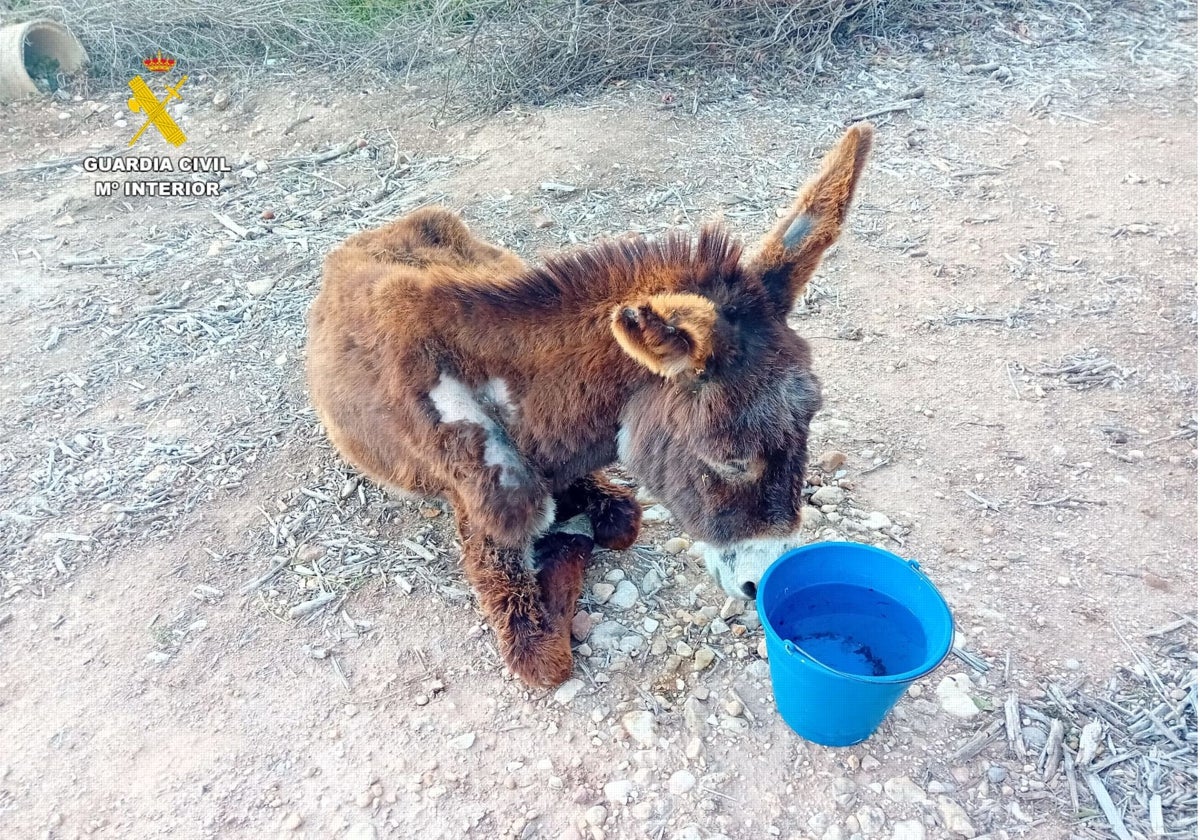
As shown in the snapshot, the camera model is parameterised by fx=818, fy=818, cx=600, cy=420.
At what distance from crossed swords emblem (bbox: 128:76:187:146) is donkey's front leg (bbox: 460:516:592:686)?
20.0 feet

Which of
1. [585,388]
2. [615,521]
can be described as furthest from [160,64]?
[585,388]

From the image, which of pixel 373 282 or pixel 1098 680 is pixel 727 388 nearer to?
pixel 373 282

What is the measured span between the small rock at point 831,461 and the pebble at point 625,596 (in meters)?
1.09

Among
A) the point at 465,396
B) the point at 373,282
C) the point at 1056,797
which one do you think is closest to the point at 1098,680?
the point at 1056,797

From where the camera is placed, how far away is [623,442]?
9.27 ft

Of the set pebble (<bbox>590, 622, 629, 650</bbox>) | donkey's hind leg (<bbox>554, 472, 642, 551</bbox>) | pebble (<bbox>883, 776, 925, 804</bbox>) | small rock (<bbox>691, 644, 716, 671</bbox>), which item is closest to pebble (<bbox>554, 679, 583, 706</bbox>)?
pebble (<bbox>590, 622, 629, 650</bbox>)

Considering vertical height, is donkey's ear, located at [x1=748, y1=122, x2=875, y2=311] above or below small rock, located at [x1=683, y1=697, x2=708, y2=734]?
above

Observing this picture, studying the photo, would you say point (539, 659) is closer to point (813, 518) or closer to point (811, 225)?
point (813, 518)

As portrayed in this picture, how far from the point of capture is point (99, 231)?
6004mm

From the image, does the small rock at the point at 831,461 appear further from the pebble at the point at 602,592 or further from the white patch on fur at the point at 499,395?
the white patch on fur at the point at 499,395

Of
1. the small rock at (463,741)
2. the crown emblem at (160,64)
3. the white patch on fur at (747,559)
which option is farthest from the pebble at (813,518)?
the crown emblem at (160,64)

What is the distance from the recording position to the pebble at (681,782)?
2604mm

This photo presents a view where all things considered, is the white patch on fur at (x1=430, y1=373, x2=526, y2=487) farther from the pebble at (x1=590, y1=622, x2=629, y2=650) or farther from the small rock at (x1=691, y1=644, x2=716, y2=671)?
the small rock at (x1=691, y1=644, x2=716, y2=671)

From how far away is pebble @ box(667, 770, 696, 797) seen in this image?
260cm
